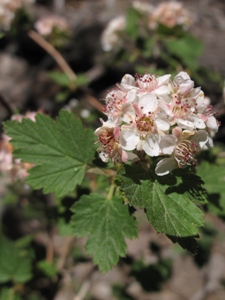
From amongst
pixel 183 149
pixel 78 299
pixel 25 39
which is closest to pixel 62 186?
pixel 183 149

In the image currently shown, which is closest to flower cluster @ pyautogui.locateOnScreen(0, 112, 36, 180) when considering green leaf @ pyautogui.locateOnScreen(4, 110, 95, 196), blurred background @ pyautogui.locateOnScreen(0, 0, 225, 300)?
blurred background @ pyautogui.locateOnScreen(0, 0, 225, 300)

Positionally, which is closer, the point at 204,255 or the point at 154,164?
the point at 154,164

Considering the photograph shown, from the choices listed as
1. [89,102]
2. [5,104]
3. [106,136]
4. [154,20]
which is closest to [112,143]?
[106,136]

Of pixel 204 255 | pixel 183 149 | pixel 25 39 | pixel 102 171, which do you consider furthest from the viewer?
pixel 25 39

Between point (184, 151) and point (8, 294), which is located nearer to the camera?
point (184, 151)

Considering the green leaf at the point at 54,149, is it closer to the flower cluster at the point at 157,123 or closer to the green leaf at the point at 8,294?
the flower cluster at the point at 157,123

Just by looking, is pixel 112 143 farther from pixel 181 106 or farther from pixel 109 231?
pixel 109 231

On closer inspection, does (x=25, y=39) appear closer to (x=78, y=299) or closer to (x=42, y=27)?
(x=42, y=27)
